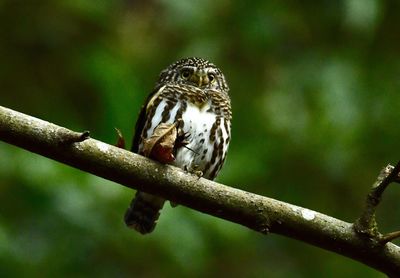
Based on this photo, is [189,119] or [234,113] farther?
[234,113]

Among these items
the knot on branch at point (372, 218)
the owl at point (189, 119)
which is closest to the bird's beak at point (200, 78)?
the owl at point (189, 119)

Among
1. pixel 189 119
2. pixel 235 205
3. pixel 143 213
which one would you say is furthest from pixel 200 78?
pixel 235 205

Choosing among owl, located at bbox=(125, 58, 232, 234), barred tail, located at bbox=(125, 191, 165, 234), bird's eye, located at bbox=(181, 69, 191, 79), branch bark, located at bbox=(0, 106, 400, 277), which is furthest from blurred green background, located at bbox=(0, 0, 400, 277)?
branch bark, located at bbox=(0, 106, 400, 277)

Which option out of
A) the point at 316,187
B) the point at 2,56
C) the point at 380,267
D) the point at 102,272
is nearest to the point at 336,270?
the point at 316,187

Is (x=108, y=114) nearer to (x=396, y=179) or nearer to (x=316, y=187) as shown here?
(x=316, y=187)

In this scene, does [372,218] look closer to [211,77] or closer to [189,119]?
[189,119]

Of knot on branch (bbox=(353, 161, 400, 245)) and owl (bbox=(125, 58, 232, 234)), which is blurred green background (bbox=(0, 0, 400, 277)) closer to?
owl (bbox=(125, 58, 232, 234))

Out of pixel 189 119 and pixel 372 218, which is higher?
pixel 189 119

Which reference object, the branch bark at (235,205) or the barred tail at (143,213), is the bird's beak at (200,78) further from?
the branch bark at (235,205)
